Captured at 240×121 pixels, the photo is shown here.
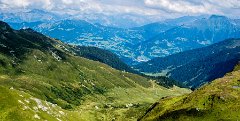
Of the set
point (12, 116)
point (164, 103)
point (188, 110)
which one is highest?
point (12, 116)

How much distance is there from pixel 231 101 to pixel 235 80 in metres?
38.2

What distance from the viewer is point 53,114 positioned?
163 meters

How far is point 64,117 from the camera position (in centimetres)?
17688

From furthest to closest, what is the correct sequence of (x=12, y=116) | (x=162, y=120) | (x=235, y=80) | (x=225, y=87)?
(x=235, y=80) → (x=225, y=87) → (x=162, y=120) → (x=12, y=116)

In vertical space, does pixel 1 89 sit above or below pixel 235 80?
above

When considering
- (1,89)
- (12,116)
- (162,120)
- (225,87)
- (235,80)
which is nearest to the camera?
(12,116)

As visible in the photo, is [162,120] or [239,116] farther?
[162,120]

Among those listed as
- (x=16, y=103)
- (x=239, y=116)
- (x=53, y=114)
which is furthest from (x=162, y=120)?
(x=16, y=103)

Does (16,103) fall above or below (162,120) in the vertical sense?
above

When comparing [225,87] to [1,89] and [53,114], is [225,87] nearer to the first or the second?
[53,114]

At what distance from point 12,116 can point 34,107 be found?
1797 centimetres

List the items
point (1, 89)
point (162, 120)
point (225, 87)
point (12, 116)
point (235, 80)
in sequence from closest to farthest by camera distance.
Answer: point (12, 116)
point (1, 89)
point (162, 120)
point (225, 87)
point (235, 80)

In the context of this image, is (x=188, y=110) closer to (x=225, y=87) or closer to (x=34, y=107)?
(x=225, y=87)

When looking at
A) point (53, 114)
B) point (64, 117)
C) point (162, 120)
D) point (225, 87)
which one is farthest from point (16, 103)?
point (225, 87)
